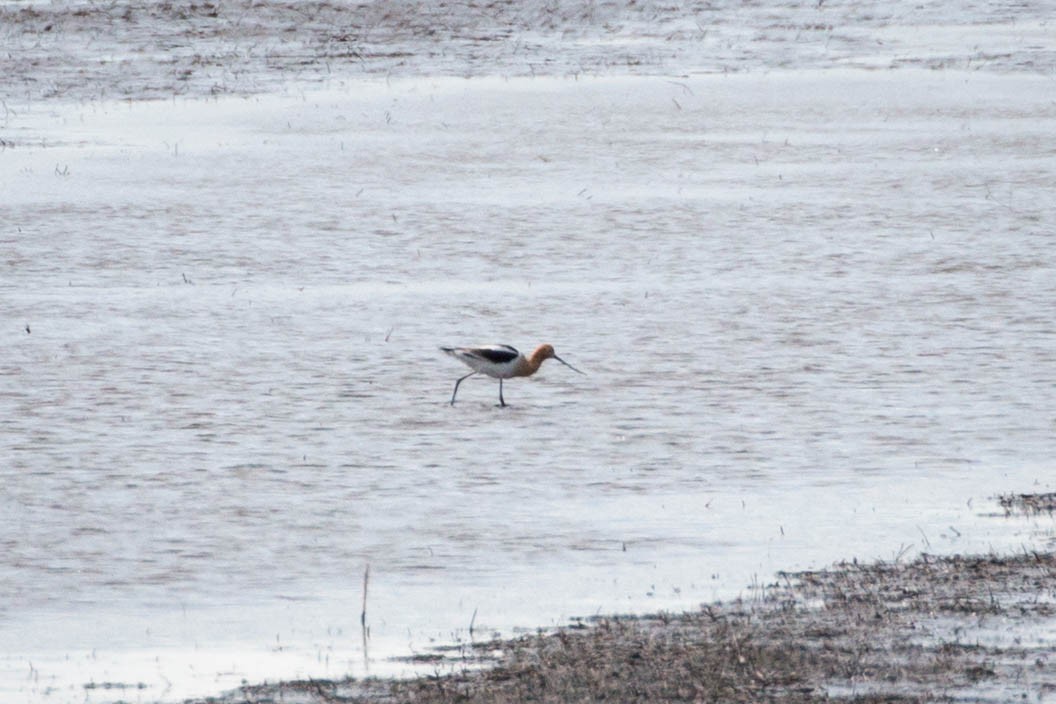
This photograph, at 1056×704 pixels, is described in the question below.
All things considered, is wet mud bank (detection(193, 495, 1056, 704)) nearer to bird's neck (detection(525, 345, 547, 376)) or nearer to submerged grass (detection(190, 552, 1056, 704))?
submerged grass (detection(190, 552, 1056, 704))

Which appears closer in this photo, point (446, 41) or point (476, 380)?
point (476, 380)

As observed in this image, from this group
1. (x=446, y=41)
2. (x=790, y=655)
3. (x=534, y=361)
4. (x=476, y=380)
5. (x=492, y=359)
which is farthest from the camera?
(x=446, y=41)

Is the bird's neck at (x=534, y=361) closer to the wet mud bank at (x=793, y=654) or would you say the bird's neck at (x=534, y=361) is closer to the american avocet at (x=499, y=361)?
Result: the american avocet at (x=499, y=361)

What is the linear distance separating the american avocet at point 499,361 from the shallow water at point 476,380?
0.70 ft

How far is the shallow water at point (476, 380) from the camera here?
8.73 metres

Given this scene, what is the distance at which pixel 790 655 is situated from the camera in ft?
23.4

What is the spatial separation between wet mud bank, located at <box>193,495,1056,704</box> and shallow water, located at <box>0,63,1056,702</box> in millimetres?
379

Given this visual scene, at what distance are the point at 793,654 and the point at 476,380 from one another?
6937 mm

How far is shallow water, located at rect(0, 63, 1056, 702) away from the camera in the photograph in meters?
8.73

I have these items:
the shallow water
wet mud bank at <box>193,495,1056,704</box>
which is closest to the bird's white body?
the shallow water

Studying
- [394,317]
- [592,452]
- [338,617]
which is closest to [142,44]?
[394,317]

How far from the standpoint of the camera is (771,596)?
26.7ft

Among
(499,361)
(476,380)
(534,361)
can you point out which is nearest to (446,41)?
(476,380)

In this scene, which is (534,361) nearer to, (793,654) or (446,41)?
(793,654)
